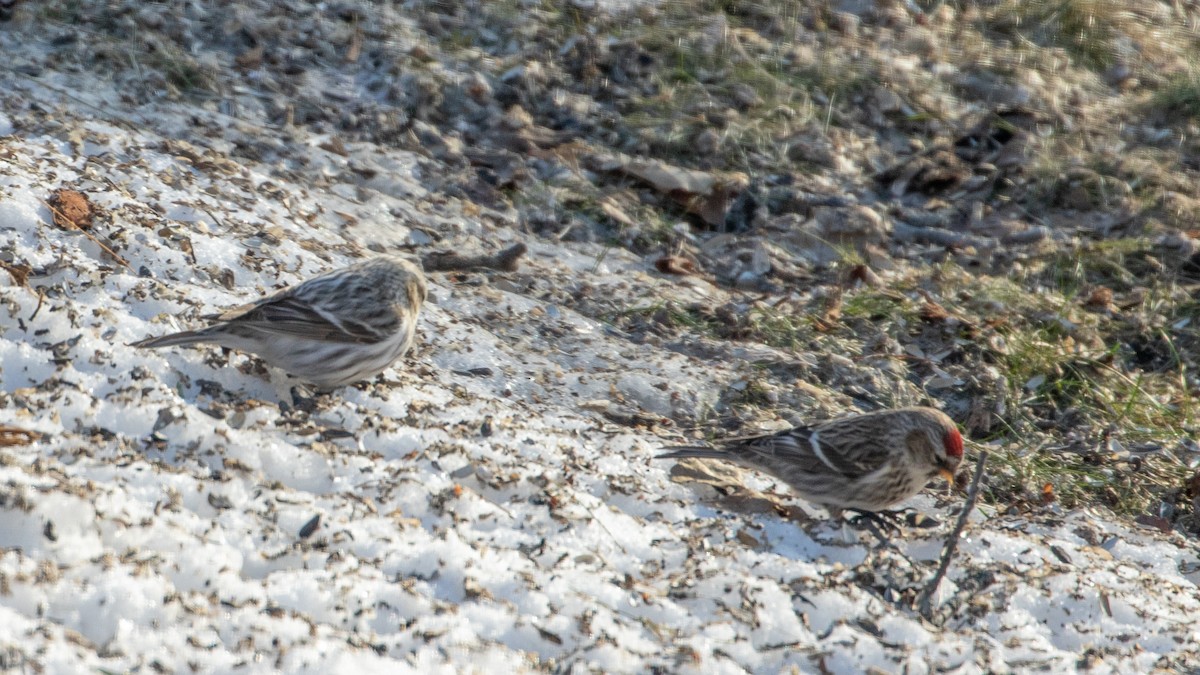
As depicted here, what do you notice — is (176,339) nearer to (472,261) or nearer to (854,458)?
(472,261)

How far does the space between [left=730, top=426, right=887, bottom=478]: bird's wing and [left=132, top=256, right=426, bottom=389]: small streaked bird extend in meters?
1.23

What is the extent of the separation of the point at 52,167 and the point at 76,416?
5.73 feet

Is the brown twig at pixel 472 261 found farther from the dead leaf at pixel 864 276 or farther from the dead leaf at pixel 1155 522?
the dead leaf at pixel 1155 522

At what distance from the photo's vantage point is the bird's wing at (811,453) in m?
4.26

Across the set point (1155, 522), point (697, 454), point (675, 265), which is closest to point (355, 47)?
point (675, 265)

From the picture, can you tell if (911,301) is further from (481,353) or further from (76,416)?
(76,416)

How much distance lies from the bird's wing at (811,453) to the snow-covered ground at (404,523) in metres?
0.20

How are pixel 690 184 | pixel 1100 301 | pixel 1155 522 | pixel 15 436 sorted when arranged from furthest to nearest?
1. pixel 690 184
2. pixel 1100 301
3. pixel 1155 522
4. pixel 15 436

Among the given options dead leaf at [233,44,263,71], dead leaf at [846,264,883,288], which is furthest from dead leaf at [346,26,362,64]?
dead leaf at [846,264,883,288]

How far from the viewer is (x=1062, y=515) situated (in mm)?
4617

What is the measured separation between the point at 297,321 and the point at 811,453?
1733 millimetres

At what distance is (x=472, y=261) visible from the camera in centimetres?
589

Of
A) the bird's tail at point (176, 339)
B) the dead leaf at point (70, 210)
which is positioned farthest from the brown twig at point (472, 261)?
the bird's tail at point (176, 339)

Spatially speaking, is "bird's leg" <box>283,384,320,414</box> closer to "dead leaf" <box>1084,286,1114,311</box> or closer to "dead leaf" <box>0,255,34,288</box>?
"dead leaf" <box>0,255,34,288</box>
